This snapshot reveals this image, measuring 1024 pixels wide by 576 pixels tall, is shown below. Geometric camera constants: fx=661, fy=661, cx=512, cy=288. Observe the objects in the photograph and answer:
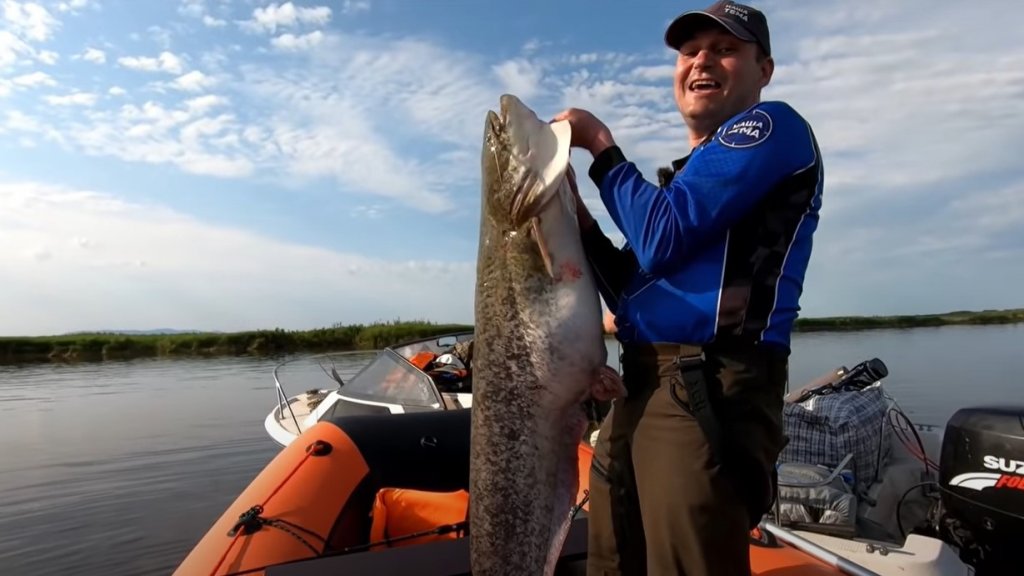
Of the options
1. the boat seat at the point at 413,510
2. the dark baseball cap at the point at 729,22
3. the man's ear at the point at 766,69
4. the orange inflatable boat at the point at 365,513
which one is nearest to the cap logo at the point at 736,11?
the dark baseball cap at the point at 729,22

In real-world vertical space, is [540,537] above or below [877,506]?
above

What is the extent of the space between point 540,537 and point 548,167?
117 centimetres

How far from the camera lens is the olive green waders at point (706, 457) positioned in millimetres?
1813

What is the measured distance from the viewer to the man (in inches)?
71.6

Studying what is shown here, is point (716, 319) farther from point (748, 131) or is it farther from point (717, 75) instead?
point (717, 75)

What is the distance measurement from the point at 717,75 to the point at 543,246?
81cm

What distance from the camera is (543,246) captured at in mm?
2080

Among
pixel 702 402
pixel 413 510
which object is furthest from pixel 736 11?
pixel 413 510

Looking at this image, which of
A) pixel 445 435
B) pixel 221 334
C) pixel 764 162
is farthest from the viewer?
pixel 221 334

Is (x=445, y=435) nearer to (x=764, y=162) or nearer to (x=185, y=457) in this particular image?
(x=764, y=162)

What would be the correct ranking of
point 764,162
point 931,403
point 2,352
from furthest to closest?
point 2,352
point 931,403
point 764,162

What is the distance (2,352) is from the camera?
3469cm

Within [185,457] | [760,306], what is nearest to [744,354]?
[760,306]

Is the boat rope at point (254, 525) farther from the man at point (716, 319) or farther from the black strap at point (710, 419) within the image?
the black strap at point (710, 419)
